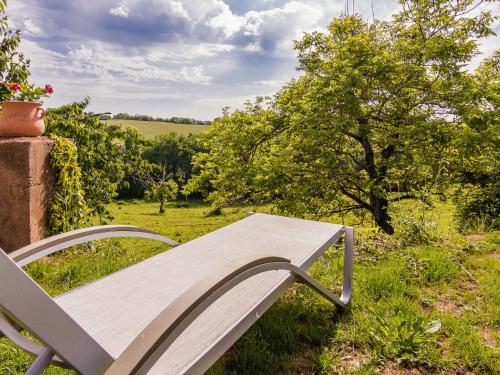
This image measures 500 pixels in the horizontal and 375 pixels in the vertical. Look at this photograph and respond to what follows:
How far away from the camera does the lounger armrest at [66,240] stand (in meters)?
1.95

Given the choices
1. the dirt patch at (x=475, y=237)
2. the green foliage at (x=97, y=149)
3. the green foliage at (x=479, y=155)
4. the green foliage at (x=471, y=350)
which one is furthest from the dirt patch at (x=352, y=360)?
the green foliage at (x=479, y=155)

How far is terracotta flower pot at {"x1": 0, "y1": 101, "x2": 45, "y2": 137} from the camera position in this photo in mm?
4168

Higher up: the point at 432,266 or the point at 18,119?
the point at 18,119

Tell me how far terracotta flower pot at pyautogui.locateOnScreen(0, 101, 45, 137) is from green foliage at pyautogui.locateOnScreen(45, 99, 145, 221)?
911 mm

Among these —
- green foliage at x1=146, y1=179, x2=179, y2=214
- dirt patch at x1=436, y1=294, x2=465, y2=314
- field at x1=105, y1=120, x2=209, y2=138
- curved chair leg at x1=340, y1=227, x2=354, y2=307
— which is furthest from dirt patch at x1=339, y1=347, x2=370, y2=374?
field at x1=105, y1=120, x2=209, y2=138

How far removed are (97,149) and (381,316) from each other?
556cm

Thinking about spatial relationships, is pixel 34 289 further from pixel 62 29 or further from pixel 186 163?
pixel 186 163

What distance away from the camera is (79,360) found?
43.9 inches

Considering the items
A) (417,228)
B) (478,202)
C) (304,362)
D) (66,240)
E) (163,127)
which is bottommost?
(304,362)

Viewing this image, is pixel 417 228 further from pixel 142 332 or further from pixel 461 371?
pixel 142 332

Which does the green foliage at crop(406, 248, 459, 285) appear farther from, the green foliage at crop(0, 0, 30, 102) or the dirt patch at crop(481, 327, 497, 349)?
the green foliage at crop(0, 0, 30, 102)

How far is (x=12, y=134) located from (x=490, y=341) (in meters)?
5.53

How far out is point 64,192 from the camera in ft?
15.1

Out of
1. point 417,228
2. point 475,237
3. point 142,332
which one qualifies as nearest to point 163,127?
point 417,228
